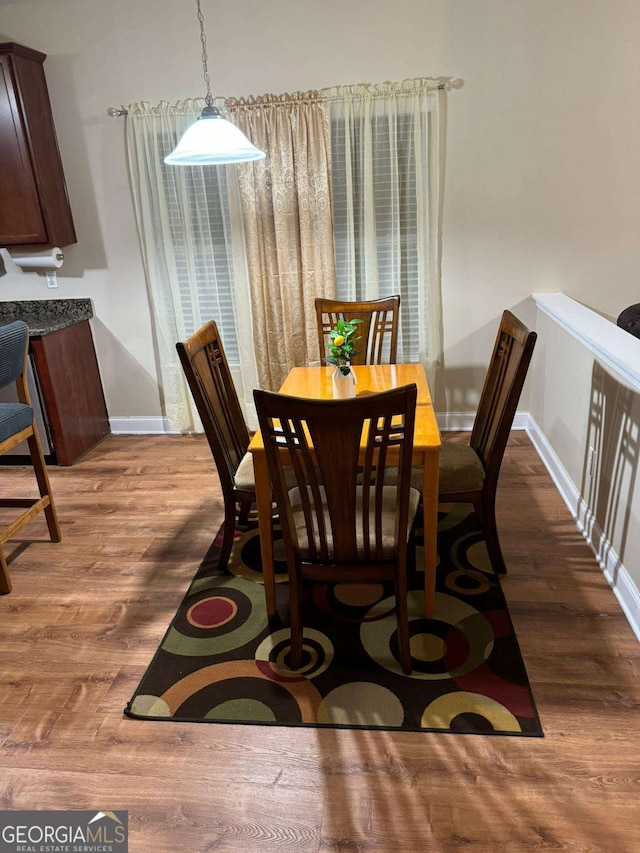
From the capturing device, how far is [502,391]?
2318 mm

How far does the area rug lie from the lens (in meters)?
1.89

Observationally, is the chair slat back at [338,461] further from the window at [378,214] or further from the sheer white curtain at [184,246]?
the sheer white curtain at [184,246]

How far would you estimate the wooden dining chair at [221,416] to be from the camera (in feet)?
7.61

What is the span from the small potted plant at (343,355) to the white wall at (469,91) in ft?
5.85

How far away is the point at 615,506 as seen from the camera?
2.40 m

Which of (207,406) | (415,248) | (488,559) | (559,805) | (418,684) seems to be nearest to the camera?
(559,805)

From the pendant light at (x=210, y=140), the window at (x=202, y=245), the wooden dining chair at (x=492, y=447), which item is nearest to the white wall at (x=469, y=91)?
the window at (x=202, y=245)

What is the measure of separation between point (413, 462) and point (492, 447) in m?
0.42

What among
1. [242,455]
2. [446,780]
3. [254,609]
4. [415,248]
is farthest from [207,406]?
[415,248]

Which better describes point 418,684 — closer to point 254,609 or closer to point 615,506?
point 254,609

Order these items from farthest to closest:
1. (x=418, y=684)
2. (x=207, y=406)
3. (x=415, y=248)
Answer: (x=415, y=248) < (x=207, y=406) < (x=418, y=684)

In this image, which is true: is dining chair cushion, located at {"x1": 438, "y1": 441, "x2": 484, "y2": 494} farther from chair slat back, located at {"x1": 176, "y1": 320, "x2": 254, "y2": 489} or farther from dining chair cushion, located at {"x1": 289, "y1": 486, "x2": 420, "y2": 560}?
chair slat back, located at {"x1": 176, "y1": 320, "x2": 254, "y2": 489}

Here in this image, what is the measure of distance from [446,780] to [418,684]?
0.35 m

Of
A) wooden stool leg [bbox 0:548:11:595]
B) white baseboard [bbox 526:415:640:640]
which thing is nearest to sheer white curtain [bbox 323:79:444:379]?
white baseboard [bbox 526:415:640:640]
